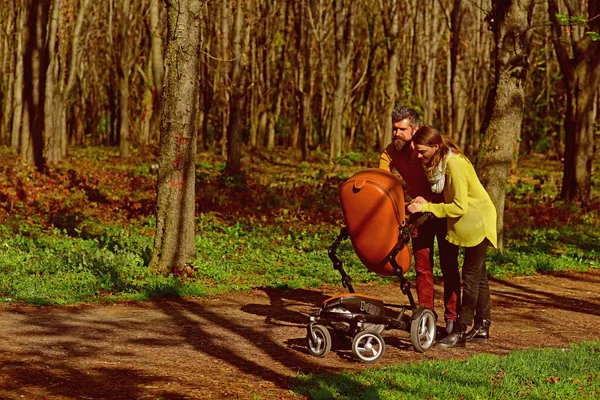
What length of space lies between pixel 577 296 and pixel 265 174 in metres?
16.6

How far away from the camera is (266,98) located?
4512 cm

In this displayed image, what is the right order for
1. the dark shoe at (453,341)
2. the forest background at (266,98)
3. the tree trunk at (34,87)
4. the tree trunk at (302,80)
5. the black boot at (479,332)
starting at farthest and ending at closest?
the tree trunk at (302,80) → the tree trunk at (34,87) → the forest background at (266,98) → the black boot at (479,332) → the dark shoe at (453,341)

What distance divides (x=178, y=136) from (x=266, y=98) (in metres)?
33.5

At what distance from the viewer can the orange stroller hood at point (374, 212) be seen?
7.89m

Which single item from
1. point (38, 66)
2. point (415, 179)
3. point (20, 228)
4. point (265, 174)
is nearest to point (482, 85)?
point (265, 174)

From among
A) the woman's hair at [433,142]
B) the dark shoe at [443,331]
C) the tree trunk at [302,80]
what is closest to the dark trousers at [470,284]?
the dark shoe at [443,331]

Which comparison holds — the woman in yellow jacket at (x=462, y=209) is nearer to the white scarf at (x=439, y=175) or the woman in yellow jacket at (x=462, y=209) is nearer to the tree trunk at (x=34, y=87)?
the white scarf at (x=439, y=175)

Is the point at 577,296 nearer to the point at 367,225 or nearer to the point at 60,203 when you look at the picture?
the point at 367,225

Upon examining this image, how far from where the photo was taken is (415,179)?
8.65 metres

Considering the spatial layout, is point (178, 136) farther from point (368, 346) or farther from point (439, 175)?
point (368, 346)

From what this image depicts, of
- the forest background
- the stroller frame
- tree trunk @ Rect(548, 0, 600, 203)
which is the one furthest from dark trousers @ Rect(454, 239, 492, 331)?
tree trunk @ Rect(548, 0, 600, 203)

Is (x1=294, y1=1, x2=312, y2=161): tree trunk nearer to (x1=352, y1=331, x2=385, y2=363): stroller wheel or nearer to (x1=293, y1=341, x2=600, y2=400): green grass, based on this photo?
(x1=352, y1=331, x2=385, y2=363): stroller wheel

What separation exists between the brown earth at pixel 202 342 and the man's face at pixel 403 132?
191 cm

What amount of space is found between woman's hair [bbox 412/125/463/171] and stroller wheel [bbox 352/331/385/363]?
154 cm
